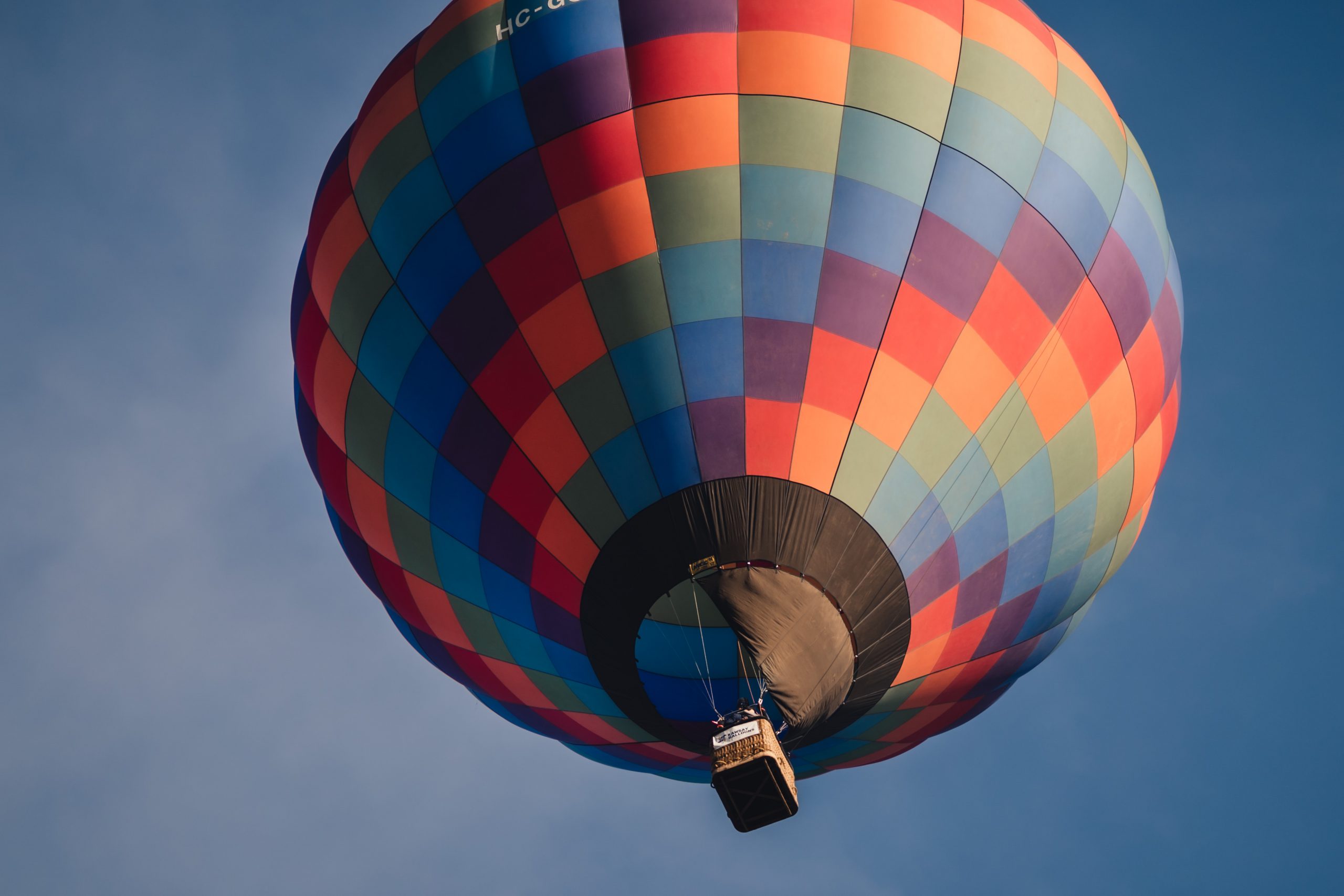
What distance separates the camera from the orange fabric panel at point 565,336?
6473 millimetres

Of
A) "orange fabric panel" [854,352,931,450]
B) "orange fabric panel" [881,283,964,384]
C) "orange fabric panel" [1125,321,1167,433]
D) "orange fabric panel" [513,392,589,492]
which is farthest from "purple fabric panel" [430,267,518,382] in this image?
"orange fabric panel" [1125,321,1167,433]

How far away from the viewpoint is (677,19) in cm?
681

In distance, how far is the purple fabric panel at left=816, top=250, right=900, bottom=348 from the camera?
6.36m

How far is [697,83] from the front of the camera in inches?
262

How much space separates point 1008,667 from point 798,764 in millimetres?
1739

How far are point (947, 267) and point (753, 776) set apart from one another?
3.10 m

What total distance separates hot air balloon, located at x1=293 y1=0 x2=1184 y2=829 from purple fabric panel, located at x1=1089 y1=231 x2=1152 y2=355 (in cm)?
3

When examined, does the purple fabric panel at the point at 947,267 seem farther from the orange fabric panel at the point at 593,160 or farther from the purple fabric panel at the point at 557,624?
the purple fabric panel at the point at 557,624

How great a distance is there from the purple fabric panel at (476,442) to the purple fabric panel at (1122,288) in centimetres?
387

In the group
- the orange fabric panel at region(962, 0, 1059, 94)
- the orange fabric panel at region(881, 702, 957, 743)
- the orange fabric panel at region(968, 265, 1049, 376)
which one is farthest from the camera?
the orange fabric panel at region(881, 702, 957, 743)

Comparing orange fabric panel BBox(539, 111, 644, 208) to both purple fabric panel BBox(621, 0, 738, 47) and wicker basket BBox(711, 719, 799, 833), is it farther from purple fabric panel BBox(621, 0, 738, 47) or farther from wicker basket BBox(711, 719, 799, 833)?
wicker basket BBox(711, 719, 799, 833)

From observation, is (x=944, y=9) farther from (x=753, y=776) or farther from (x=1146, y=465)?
(x=753, y=776)

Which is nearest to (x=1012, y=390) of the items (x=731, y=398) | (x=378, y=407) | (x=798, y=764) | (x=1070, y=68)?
(x=731, y=398)

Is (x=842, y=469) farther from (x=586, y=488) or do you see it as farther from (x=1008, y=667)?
(x=1008, y=667)
